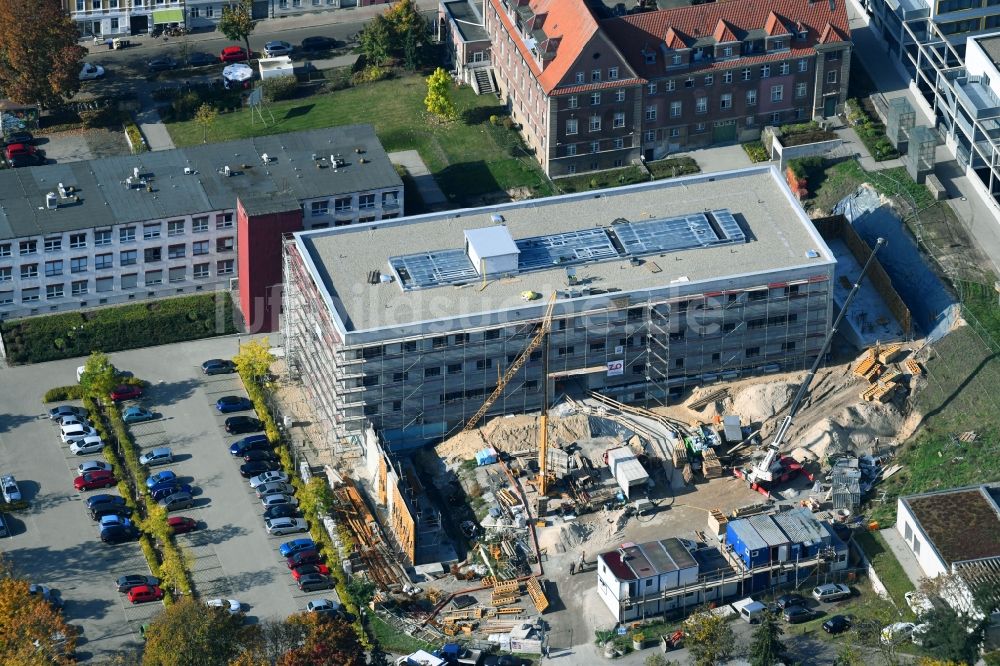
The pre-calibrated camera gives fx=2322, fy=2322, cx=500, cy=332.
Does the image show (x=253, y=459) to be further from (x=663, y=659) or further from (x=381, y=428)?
(x=663, y=659)

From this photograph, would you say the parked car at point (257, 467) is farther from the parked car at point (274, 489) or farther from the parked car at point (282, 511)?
the parked car at point (282, 511)

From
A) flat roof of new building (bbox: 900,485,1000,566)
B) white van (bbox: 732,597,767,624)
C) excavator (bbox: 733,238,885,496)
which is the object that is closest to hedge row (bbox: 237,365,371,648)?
white van (bbox: 732,597,767,624)

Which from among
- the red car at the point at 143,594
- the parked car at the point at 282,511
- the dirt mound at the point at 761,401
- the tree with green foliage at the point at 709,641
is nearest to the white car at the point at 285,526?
the parked car at the point at 282,511

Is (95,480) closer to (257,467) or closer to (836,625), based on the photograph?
(257,467)

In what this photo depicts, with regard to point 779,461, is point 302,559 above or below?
above

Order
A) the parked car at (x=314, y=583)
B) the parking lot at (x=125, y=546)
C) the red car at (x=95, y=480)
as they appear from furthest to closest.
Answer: the red car at (x=95, y=480) → the parked car at (x=314, y=583) → the parking lot at (x=125, y=546)

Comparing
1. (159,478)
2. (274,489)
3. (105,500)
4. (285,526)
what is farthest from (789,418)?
(105,500)

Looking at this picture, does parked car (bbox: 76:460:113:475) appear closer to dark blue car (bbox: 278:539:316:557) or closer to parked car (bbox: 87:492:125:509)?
parked car (bbox: 87:492:125:509)
